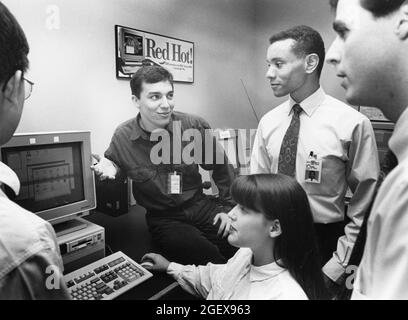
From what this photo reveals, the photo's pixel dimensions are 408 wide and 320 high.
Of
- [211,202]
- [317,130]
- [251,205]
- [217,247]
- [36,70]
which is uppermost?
[36,70]

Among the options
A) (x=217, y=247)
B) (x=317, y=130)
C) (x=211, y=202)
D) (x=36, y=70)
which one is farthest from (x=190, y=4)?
(x=217, y=247)

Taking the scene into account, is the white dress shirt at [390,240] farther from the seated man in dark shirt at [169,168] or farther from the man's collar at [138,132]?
the man's collar at [138,132]

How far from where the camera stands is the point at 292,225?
1025 millimetres

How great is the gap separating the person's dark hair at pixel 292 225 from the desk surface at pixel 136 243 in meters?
0.43

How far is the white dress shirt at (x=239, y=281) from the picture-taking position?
0.98 metres

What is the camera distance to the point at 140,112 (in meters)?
1.56

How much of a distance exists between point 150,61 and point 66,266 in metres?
1.07

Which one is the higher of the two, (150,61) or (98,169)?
(150,61)

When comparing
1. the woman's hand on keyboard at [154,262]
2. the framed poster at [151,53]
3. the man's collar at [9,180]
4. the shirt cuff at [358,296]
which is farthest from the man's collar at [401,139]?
the framed poster at [151,53]

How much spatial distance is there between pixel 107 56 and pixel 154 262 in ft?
3.34

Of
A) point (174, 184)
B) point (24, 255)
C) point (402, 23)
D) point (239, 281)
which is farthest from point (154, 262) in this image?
point (402, 23)
